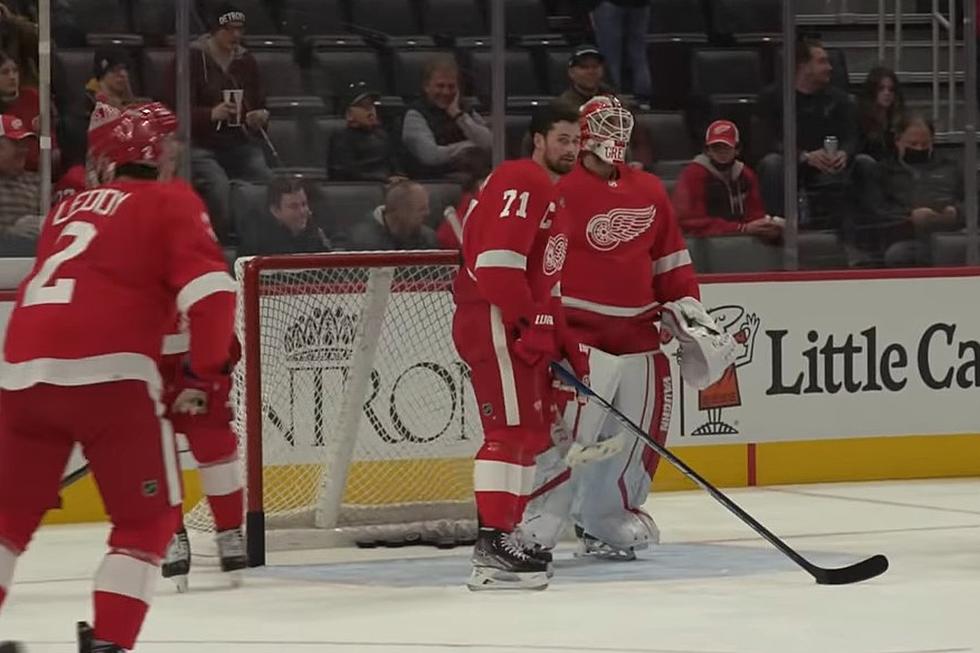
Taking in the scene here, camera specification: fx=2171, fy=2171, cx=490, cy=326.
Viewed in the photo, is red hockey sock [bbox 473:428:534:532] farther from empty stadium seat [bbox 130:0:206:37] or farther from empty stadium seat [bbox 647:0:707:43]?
empty stadium seat [bbox 647:0:707:43]

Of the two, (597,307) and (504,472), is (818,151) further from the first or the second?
(504,472)

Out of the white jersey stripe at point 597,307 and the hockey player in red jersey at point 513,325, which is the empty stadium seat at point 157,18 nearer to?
the white jersey stripe at point 597,307

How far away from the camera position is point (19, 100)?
703 centimetres

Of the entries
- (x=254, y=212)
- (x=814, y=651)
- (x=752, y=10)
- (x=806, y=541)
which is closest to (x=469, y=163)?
(x=254, y=212)

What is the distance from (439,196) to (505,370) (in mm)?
2369

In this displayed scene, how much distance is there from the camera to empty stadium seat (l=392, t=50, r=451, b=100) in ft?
26.3

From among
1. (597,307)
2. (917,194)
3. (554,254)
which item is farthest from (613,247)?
(917,194)

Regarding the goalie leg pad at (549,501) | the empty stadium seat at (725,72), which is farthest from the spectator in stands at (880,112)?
the goalie leg pad at (549,501)

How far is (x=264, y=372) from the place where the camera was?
6336 millimetres

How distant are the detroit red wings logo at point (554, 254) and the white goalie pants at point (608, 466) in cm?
51

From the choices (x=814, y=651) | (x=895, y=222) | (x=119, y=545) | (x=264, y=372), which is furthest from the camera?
(x=895, y=222)

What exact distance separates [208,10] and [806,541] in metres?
2.82

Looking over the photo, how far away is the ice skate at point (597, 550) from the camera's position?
19.9 ft

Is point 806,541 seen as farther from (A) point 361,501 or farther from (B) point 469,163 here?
(B) point 469,163
